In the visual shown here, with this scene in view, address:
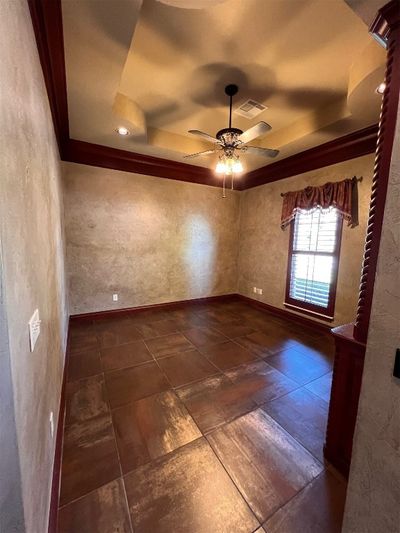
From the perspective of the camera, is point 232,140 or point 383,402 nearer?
point 383,402

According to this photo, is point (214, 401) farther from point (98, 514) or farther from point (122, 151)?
point (122, 151)

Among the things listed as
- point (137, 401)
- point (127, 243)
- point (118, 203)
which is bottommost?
point (137, 401)

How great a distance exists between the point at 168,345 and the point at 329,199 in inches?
125

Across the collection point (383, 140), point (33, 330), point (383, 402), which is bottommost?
point (383, 402)

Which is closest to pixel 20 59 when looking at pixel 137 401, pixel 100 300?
pixel 137 401

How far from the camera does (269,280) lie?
4.52 metres

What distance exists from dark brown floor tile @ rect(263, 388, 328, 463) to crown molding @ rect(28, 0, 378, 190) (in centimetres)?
312

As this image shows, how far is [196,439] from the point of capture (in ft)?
5.36

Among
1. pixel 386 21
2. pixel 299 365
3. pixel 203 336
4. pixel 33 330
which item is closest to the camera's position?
pixel 33 330

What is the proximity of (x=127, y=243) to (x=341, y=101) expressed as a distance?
3578mm

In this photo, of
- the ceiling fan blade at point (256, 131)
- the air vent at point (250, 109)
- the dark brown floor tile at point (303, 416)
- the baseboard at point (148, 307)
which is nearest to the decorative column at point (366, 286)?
the dark brown floor tile at point (303, 416)

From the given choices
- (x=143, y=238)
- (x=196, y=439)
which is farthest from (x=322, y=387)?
(x=143, y=238)

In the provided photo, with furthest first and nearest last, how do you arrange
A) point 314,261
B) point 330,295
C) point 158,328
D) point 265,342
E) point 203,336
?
point 314,261
point 158,328
point 330,295
point 203,336
point 265,342

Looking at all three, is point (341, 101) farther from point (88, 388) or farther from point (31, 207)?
point (88, 388)
